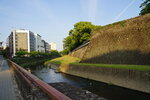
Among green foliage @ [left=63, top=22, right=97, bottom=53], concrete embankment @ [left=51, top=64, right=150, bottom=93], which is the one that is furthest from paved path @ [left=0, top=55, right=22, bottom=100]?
green foliage @ [left=63, top=22, right=97, bottom=53]

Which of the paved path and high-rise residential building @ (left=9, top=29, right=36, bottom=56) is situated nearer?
the paved path

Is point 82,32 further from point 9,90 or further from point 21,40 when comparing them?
point 21,40

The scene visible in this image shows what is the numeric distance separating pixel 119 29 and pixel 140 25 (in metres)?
3.42

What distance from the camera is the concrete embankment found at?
372 inches

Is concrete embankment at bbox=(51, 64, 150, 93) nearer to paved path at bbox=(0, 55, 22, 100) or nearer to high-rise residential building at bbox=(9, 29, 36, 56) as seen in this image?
paved path at bbox=(0, 55, 22, 100)

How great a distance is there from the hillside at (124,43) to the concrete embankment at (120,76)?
283cm

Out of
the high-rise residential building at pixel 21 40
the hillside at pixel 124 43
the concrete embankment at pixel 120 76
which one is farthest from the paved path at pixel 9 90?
the high-rise residential building at pixel 21 40

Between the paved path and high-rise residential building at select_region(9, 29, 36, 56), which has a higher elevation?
high-rise residential building at select_region(9, 29, 36, 56)

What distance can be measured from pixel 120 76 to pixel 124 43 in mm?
5913

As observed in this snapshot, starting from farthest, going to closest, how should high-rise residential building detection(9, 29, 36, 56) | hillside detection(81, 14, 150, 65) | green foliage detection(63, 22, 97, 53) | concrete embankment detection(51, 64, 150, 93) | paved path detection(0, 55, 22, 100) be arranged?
high-rise residential building detection(9, 29, 36, 56), green foliage detection(63, 22, 97, 53), hillside detection(81, 14, 150, 65), concrete embankment detection(51, 64, 150, 93), paved path detection(0, 55, 22, 100)

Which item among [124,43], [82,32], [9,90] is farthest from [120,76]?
[82,32]

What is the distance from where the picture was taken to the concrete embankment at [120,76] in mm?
9459

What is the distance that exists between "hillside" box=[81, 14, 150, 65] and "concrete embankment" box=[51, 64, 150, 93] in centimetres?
283

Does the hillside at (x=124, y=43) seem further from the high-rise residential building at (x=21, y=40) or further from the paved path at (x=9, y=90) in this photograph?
the high-rise residential building at (x=21, y=40)
